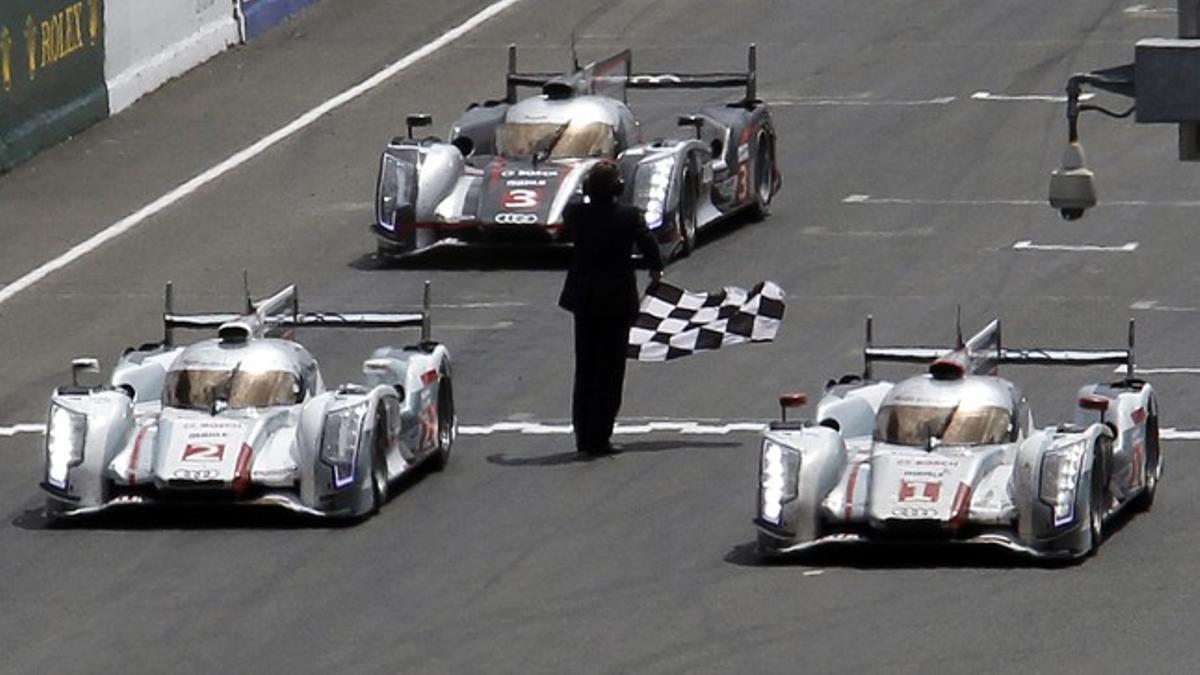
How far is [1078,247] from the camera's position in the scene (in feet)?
92.1

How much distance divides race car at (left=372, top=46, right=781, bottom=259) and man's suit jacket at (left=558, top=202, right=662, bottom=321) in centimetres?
594

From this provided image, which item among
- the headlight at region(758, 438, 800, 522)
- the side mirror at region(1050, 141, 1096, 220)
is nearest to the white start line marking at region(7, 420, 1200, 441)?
the headlight at region(758, 438, 800, 522)

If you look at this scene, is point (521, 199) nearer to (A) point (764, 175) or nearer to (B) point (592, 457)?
(A) point (764, 175)

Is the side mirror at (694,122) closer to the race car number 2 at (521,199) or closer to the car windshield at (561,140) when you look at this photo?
the car windshield at (561,140)

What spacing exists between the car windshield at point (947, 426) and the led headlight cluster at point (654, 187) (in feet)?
29.1

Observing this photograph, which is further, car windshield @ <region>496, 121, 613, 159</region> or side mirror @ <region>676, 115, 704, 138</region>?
side mirror @ <region>676, 115, 704, 138</region>

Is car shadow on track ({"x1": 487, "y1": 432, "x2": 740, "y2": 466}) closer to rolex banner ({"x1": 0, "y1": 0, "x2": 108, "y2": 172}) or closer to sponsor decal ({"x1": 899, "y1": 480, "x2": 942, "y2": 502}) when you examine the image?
sponsor decal ({"x1": 899, "y1": 480, "x2": 942, "y2": 502})

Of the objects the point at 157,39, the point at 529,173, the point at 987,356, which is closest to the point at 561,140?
the point at 529,173

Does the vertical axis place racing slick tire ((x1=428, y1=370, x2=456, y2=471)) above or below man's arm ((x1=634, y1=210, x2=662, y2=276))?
below

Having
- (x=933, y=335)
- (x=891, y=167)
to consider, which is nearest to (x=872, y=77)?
(x=891, y=167)

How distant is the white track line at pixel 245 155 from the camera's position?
28359 mm

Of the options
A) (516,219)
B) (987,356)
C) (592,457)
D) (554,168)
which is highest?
(554,168)

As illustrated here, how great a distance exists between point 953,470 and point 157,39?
19.1 m

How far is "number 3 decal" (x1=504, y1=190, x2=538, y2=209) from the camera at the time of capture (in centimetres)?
2750
